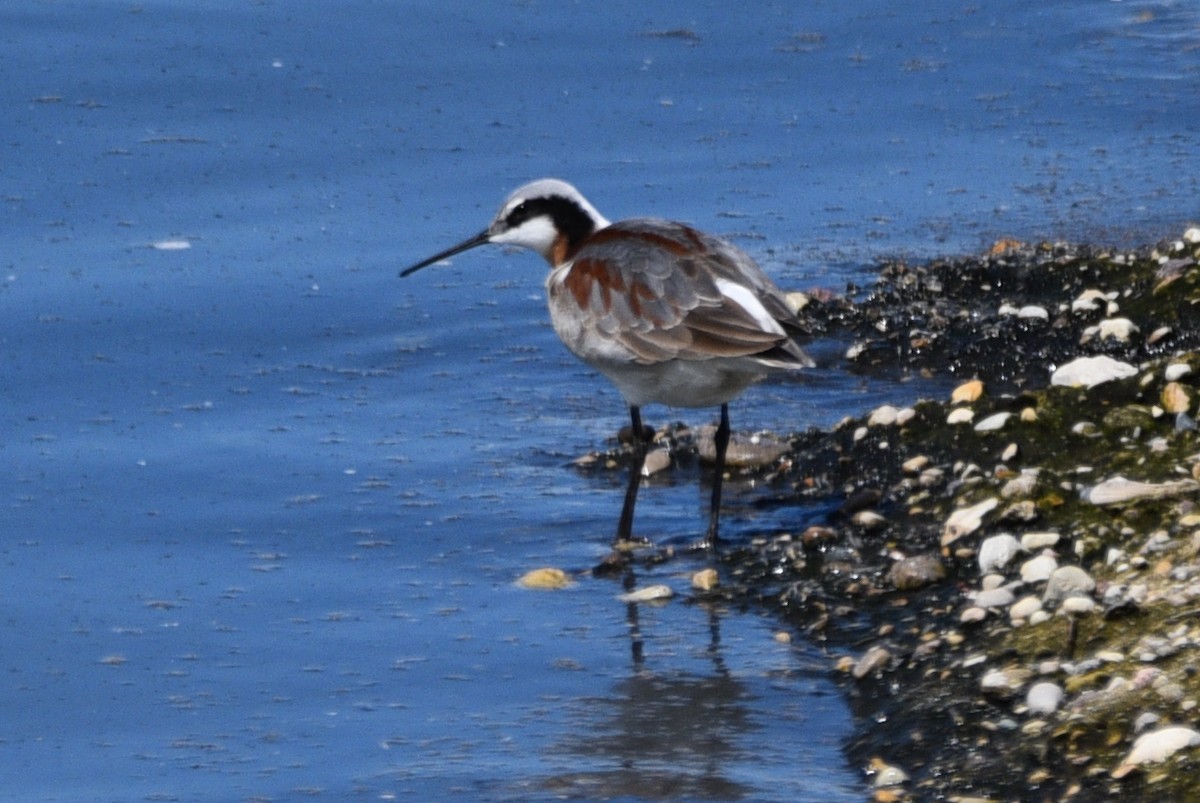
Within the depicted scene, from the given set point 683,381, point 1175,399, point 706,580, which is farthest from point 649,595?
point 1175,399

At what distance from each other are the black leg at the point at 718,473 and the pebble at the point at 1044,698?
1917 mm

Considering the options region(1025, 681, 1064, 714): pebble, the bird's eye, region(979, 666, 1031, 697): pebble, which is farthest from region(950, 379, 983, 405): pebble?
region(1025, 681, 1064, 714): pebble

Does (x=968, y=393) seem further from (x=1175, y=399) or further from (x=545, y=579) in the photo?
(x=545, y=579)

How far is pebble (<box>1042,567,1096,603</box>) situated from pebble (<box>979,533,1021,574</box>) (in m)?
0.37

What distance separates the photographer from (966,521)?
247 inches

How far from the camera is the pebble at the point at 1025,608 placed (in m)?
5.57

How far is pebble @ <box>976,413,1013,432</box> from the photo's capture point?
6.92 meters

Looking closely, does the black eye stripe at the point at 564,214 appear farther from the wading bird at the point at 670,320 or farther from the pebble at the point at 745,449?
the pebble at the point at 745,449

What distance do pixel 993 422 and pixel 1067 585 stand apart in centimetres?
145

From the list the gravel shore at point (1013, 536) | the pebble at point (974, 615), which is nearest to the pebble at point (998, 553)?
the gravel shore at point (1013, 536)

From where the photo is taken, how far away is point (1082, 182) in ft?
33.0

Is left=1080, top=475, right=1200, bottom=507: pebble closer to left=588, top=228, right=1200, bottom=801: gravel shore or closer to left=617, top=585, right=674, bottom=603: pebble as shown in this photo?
left=588, top=228, right=1200, bottom=801: gravel shore

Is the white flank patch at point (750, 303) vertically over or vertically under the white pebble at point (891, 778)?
over

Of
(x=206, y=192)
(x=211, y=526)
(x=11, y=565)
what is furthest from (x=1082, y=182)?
(x=11, y=565)
